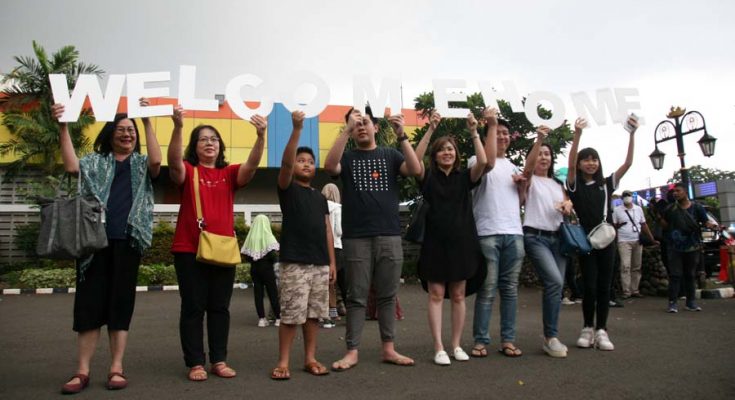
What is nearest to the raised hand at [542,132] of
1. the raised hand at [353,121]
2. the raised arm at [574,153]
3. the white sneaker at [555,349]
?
the raised arm at [574,153]

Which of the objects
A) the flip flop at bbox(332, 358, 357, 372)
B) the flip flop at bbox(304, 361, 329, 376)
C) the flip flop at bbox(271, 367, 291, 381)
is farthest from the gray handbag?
the flip flop at bbox(332, 358, 357, 372)

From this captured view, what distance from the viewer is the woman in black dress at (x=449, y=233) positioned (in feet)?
14.2

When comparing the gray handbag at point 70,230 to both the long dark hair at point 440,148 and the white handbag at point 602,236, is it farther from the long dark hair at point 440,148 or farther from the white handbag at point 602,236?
the white handbag at point 602,236

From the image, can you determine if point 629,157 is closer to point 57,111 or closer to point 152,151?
point 152,151

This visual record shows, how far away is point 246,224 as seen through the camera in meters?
17.1

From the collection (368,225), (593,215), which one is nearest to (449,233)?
(368,225)

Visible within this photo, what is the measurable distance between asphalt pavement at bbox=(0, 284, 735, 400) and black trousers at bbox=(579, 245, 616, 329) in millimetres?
409

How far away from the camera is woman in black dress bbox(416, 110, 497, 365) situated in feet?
14.2

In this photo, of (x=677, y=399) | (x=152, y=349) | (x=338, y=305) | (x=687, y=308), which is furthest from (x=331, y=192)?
(x=687, y=308)

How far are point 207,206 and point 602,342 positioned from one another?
356 cm

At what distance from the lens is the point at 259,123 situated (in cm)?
388

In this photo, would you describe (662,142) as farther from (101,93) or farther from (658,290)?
(101,93)

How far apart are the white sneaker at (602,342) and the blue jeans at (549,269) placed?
1.41ft

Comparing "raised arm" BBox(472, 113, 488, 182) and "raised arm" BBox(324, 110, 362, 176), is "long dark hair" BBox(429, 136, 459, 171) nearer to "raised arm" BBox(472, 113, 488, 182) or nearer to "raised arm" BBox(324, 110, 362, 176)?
"raised arm" BBox(472, 113, 488, 182)
